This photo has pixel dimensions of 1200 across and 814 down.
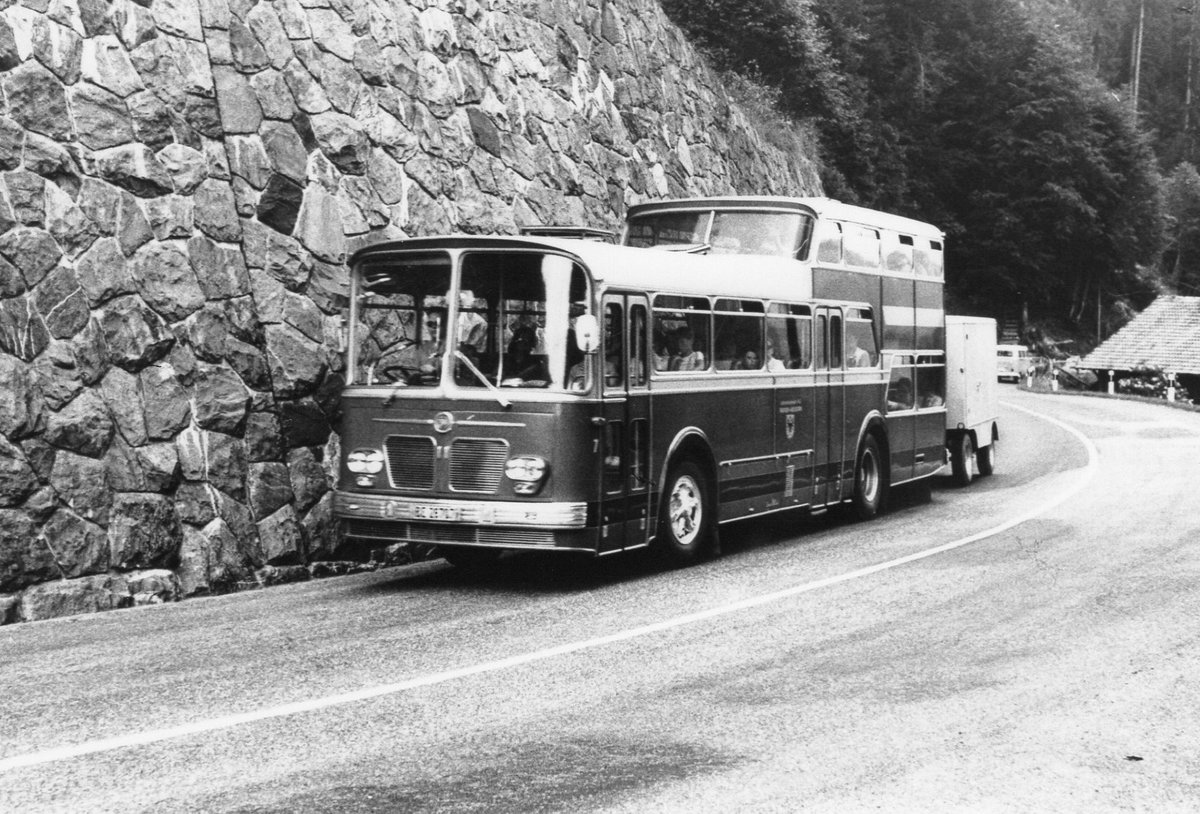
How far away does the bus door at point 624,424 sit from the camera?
11586 mm

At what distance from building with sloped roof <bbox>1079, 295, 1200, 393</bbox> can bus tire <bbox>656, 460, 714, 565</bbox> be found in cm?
6261

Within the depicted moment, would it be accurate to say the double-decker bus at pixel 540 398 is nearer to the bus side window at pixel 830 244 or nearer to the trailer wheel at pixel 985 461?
the bus side window at pixel 830 244

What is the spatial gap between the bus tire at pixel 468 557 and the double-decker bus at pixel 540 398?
3 cm

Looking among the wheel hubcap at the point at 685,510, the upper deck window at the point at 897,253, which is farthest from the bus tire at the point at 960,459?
the wheel hubcap at the point at 685,510

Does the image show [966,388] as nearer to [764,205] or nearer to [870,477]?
[870,477]

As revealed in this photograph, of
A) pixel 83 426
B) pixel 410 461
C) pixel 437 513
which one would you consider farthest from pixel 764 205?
pixel 83 426

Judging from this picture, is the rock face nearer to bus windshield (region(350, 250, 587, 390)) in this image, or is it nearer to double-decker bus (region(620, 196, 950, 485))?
bus windshield (region(350, 250, 587, 390))

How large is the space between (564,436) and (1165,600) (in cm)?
452

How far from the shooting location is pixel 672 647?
891 centimetres

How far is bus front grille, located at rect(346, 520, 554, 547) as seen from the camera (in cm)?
1115

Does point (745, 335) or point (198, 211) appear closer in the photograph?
point (198, 211)

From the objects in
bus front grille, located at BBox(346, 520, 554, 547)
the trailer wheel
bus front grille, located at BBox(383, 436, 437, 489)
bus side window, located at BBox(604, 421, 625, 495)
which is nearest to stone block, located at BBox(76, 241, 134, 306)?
bus front grille, located at BBox(383, 436, 437, 489)

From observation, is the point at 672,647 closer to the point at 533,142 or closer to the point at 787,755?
the point at 787,755

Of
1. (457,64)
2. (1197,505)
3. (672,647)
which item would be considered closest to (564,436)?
(672,647)
